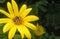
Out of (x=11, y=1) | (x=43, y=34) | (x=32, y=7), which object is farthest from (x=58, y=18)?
(x=11, y=1)

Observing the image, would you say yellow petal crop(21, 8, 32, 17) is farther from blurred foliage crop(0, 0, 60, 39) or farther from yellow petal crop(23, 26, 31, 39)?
blurred foliage crop(0, 0, 60, 39)

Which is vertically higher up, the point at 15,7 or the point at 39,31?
the point at 15,7

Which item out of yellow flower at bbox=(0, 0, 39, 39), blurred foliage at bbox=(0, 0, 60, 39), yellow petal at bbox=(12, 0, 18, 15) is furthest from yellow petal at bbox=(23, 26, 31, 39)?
blurred foliage at bbox=(0, 0, 60, 39)

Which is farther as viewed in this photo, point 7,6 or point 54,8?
point 54,8

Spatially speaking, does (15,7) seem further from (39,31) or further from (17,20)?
(39,31)

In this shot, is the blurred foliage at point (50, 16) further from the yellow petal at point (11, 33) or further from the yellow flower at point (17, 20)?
the yellow petal at point (11, 33)

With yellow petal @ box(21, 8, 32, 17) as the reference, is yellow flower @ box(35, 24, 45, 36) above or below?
below

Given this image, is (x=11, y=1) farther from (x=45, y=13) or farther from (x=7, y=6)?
(x=45, y=13)

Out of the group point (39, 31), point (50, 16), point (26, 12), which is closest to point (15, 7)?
point (26, 12)

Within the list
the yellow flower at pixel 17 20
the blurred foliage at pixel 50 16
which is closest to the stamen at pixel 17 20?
the yellow flower at pixel 17 20
